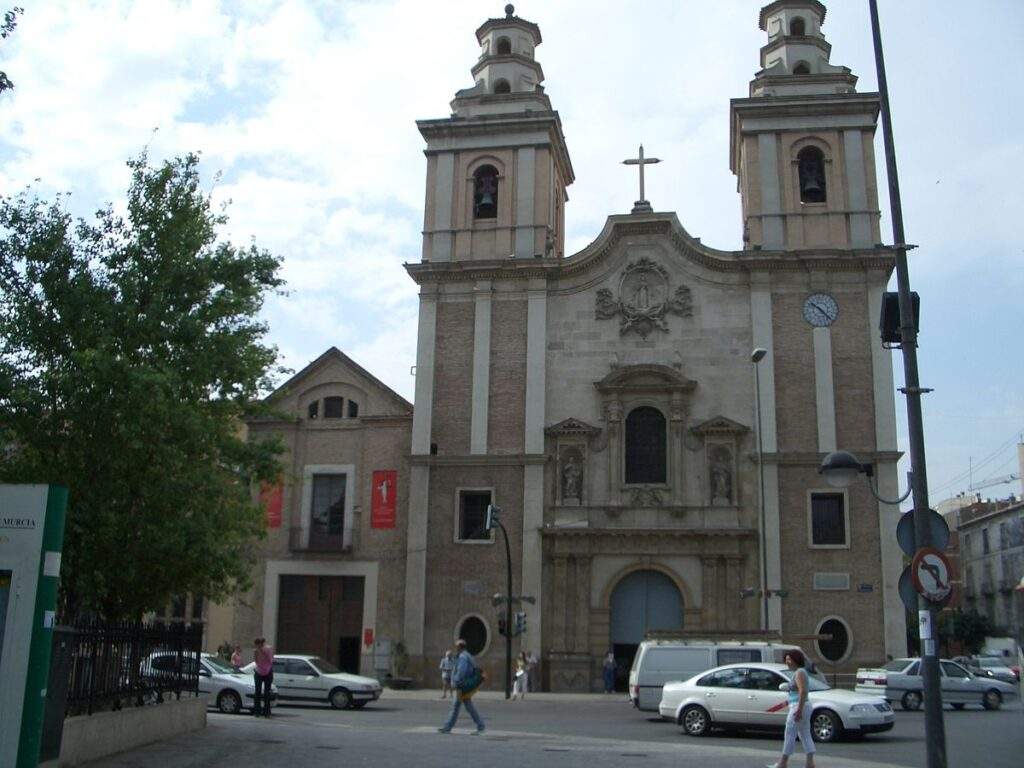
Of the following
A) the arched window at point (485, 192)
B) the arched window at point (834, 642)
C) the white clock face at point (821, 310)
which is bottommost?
the arched window at point (834, 642)

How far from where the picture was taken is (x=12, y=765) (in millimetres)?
10633

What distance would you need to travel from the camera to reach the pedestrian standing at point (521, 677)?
104 feet

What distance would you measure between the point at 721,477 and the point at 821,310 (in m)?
6.61

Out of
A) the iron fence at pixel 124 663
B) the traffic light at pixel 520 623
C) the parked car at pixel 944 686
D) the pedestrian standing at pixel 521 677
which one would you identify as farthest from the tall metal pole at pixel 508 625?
the iron fence at pixel 124 663

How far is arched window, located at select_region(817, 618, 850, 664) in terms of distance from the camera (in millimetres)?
33125

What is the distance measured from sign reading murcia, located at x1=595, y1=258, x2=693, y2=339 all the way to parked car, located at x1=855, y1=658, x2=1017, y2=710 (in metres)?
13.4

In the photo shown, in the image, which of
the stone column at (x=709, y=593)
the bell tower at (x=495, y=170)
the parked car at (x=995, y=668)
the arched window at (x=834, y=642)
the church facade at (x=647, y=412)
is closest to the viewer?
the arched window at (x=834, y=642)

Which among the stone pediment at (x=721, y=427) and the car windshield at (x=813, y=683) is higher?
the stone pediment at (x=721, y=427)

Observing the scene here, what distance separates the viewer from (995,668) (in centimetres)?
4331

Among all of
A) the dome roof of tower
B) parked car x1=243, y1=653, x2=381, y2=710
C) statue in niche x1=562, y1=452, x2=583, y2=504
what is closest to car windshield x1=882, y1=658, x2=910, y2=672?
statue in niche x1=562, y1=452, x2=583, y2=504

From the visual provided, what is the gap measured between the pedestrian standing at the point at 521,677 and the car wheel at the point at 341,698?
6538 mm

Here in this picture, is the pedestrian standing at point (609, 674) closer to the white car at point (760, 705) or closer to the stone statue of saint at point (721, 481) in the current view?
the stone statue of saint at point (721, 481)

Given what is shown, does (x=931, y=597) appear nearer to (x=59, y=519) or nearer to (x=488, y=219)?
(x=59, y=519)

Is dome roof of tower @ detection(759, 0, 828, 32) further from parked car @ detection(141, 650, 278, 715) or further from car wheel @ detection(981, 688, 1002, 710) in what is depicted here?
parked car @ detection(141, 650, 278, 715)
